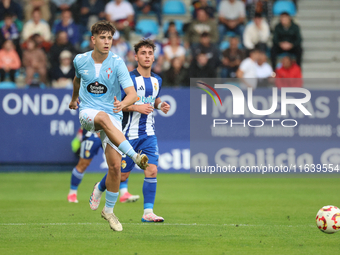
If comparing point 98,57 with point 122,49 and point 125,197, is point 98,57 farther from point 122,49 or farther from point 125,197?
point 122,49

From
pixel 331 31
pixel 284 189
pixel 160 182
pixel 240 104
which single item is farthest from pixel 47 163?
pixel 331 31

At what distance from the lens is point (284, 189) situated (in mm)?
11742

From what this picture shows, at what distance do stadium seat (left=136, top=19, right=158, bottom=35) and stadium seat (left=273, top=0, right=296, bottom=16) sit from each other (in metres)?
4.33

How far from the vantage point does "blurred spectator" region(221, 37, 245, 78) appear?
1639cm

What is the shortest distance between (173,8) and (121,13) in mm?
2414

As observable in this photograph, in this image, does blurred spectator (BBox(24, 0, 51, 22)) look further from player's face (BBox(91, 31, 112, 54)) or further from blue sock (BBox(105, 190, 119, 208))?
blue sock (BBox(105, 190, 119, 208))

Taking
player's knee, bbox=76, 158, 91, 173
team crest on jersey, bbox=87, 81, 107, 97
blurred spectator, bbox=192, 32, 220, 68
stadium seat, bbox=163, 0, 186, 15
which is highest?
stadium seat, bbox=163, 0, 186, 15

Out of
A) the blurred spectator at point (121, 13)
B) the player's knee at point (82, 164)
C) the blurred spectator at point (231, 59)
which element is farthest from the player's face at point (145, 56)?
the blurred spectator at point (121, 13)

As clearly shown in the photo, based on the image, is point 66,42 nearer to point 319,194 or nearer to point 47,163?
point 47,163

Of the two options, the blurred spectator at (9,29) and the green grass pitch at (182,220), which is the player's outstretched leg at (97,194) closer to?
the green grass pitch at (182,220)

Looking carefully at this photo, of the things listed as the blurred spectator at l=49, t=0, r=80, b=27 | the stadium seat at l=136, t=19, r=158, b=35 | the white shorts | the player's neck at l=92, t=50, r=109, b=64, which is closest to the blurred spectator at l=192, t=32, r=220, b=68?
the stadium seat at l=136, t=19, r=158, b=35

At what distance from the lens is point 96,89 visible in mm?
6812

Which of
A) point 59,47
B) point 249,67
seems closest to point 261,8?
point 249,67

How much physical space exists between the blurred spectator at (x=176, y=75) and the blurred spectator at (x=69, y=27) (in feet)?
12.3
